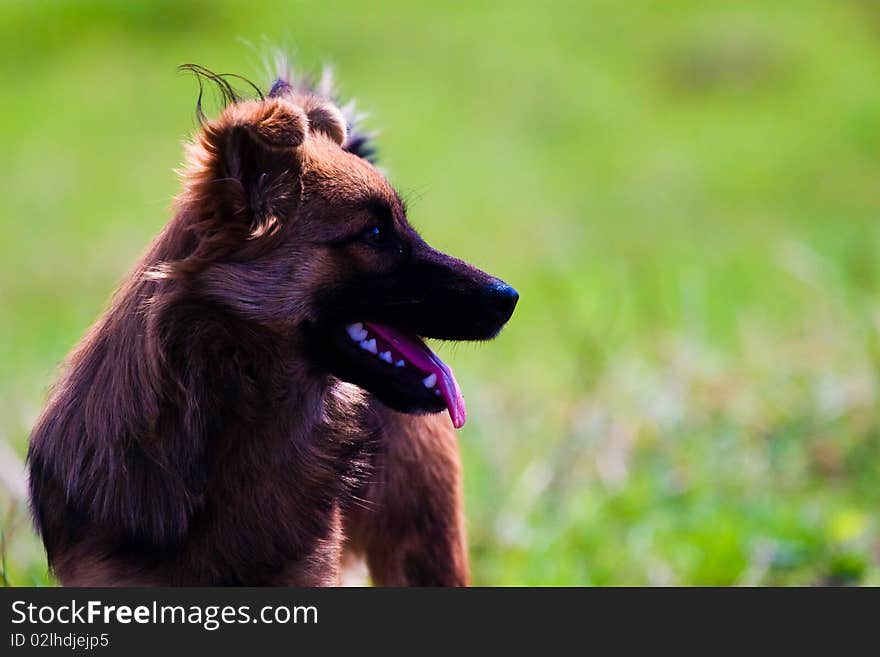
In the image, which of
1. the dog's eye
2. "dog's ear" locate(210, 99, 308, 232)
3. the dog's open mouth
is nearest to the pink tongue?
the dog's open mouth

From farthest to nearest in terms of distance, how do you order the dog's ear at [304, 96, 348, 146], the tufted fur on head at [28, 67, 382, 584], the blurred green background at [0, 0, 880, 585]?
the blurred green background at [0, 0, 880, 585] < the dog's ear at [304, 96, 348, 146] < the tufted fur on head at [28, 67, 382, 584]

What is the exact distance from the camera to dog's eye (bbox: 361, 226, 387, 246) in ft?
12.5

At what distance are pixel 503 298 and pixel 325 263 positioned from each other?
53 centimetres

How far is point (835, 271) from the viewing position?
302 inches

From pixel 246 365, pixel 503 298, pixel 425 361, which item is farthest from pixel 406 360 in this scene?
pixel 246 365

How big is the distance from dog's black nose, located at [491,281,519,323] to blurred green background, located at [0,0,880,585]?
0.60 metres

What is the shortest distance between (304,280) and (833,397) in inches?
152

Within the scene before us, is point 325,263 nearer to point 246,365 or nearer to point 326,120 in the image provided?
point 246,365

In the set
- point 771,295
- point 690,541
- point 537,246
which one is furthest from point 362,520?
point 537,246

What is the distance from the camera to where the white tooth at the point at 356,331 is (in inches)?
150

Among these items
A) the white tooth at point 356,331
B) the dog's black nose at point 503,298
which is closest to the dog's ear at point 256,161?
the white tooth at point 356,331

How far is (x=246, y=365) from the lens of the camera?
12.3 feet

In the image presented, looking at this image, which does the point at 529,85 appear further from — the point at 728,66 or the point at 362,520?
the point at 362,520

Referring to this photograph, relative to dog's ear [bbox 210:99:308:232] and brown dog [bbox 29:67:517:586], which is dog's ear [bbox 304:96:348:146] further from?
dog's ear [bbox 210:99:308:232]
